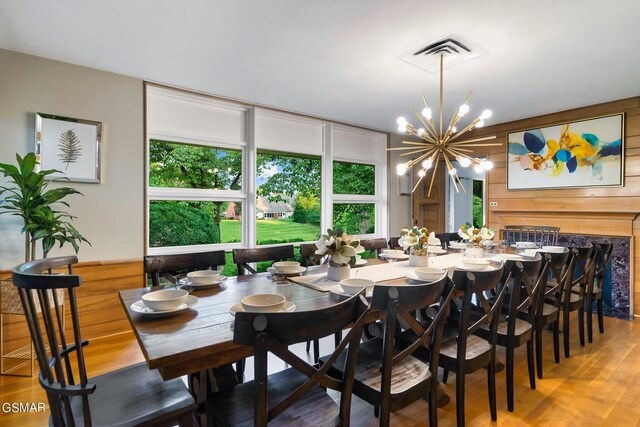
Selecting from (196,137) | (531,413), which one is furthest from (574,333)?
(196,137)

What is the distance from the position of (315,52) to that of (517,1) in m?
1.43

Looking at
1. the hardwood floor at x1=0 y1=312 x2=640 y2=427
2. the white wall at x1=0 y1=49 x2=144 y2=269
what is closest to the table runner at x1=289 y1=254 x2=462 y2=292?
the hardwood floor at x1=0 y1=312 x2=640 y2=427

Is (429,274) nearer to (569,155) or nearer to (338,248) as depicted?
(338,248)

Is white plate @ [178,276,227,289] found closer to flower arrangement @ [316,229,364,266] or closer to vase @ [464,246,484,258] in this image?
flower arrangement @ [316,229,364,266]

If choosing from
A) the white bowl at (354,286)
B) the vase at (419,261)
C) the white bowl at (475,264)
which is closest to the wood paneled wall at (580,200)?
the white bowl at (475,264)

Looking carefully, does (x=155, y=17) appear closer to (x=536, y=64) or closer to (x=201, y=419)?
(x=201, y=419)

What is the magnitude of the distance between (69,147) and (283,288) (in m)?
2.47

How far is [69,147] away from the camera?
9.55 ft

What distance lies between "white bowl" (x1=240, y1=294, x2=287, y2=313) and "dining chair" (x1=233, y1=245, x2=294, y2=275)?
1.00m

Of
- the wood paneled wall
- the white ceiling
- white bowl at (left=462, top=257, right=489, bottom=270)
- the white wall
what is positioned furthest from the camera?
the wood paneled wall

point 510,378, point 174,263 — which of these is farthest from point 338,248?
point 510,378

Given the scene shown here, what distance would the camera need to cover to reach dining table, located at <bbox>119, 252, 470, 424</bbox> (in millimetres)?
1110

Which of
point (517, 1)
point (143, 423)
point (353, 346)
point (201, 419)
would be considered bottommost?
point (201, 419)

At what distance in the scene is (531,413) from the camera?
6.49 feet
